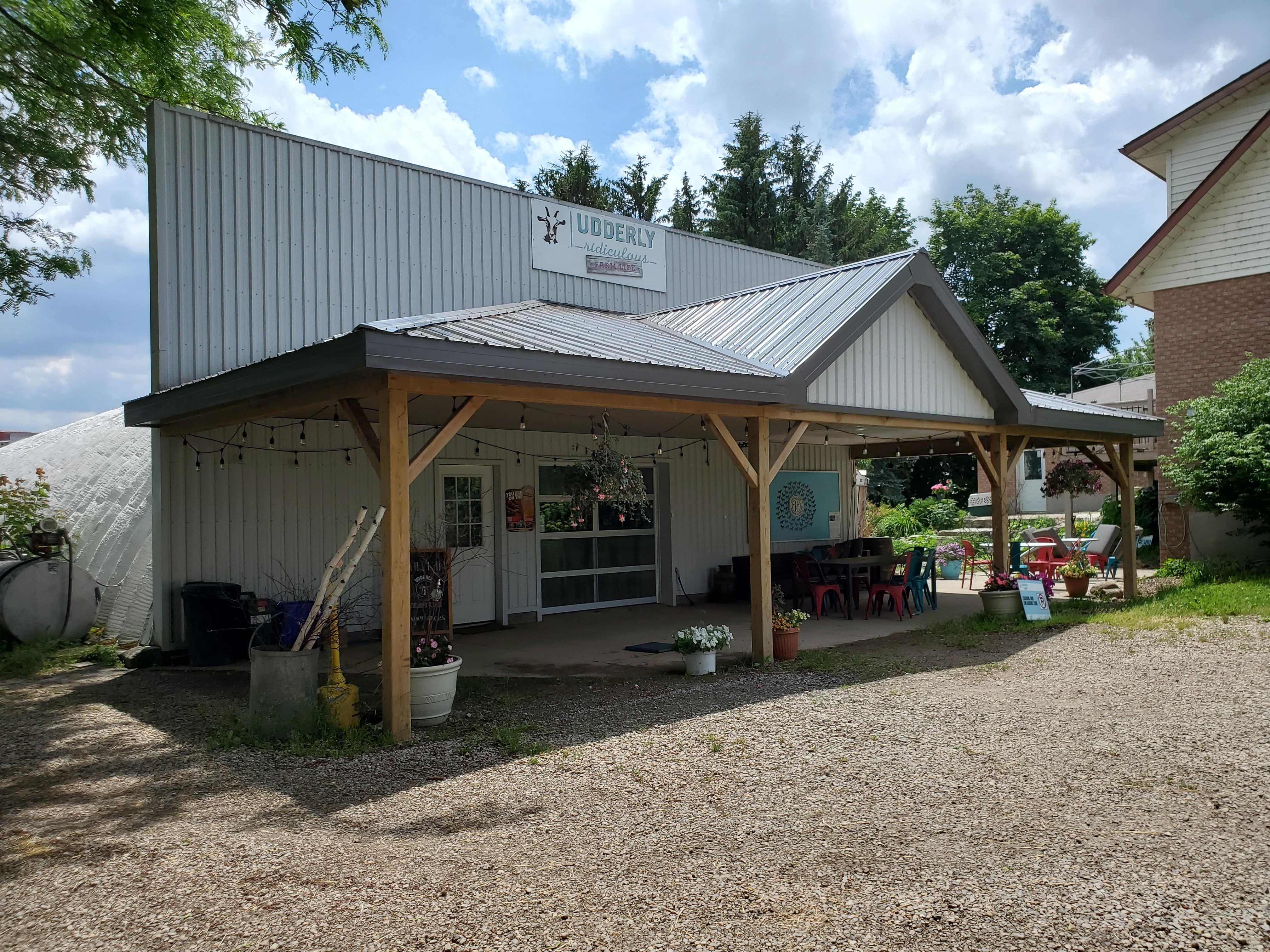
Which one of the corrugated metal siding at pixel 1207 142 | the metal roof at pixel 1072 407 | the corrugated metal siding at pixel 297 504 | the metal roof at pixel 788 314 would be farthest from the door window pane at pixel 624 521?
the corrugated metal siding at pixel 1207 142

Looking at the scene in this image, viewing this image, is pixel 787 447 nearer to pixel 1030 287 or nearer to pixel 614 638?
pixel 614 638

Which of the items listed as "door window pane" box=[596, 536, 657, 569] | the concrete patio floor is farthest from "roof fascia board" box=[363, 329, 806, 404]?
"door window pane" box=[596, 536, 657, 569]

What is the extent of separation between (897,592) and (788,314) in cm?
429

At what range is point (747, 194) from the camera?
101 ft

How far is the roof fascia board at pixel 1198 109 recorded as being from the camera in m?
14.8

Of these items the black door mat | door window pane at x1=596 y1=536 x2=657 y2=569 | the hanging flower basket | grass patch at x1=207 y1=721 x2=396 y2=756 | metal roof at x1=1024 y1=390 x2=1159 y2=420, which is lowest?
the black door mat

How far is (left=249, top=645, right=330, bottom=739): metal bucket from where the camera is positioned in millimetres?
6055

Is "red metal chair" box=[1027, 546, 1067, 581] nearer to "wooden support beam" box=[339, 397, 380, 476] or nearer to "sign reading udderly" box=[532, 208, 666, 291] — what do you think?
"sign reading udderly" box=[532, 208, 666, 291]

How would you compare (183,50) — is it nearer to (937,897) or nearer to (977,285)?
(937,897)

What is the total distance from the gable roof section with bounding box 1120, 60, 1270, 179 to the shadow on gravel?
1092cm

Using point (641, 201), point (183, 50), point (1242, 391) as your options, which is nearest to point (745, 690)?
point (1242, 391)

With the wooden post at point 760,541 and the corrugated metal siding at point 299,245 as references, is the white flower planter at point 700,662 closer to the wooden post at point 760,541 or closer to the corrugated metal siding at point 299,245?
the wooden post at point 760,541

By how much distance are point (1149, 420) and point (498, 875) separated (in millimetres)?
12644

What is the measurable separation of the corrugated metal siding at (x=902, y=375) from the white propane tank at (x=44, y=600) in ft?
27.9
